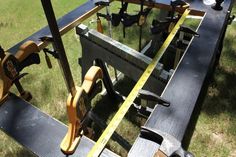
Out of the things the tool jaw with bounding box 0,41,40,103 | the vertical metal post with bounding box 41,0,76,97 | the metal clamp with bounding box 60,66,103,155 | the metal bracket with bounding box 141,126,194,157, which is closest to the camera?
the vertical metal post with bounding box 41,0,76,97

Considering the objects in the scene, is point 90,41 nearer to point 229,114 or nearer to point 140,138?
point 140,138

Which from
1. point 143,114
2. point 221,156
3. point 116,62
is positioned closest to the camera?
point 143,114

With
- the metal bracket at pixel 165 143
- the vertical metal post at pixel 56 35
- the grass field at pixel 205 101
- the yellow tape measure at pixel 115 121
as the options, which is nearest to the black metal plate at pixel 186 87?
the metal bracket at pixel 165 143

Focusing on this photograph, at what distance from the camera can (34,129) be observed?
1253 millimetres

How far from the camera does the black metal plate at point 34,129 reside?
1158 mm

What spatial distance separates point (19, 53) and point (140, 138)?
0.91m

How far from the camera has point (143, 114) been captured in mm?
1482

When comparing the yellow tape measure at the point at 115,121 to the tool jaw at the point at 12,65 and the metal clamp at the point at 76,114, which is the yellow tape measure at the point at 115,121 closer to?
the metal clamp at the point at 76,114

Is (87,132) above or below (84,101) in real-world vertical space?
below

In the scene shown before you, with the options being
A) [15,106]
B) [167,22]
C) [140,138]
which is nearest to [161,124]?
[140,138]

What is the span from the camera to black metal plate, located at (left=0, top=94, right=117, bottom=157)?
1.16 meters

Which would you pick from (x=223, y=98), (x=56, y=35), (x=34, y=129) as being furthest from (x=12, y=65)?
(x=223, y=98)

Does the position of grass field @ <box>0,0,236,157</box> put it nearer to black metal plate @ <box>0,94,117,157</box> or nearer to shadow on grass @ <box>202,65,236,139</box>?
shadow on grass @ <box>202,65,236,139</box>

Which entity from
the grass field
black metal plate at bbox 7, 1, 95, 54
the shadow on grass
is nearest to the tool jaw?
black metal plate at bbox 7, 1, 95, 54
